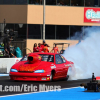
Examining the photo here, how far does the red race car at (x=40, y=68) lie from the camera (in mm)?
14469

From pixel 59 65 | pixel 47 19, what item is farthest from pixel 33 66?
pixel 47 19

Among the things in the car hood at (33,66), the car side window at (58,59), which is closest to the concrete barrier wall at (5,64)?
the car side window at (58,59)

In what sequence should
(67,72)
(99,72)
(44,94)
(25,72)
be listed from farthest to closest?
1. (99,72)
2. (67,72)
3. (25,72)
4. (44,94)

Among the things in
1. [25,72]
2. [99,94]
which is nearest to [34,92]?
[99,94]

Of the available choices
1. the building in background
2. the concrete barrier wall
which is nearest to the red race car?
the concrete barrier wall

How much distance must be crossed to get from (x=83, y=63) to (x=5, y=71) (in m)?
4.73

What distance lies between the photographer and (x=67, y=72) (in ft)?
53.4

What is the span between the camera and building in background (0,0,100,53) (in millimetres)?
41094

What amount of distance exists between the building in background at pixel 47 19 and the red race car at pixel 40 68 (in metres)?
24.8

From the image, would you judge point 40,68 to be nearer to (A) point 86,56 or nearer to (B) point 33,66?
(B) point 33,66

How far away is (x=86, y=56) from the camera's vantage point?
19.2 meters

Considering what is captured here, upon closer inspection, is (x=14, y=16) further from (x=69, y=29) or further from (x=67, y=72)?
(x=67, y=72)

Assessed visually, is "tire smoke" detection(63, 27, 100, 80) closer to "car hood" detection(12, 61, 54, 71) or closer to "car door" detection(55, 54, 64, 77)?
"car door" detection(55, 54, 64, 77)

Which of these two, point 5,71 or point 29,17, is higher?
point 29,17
